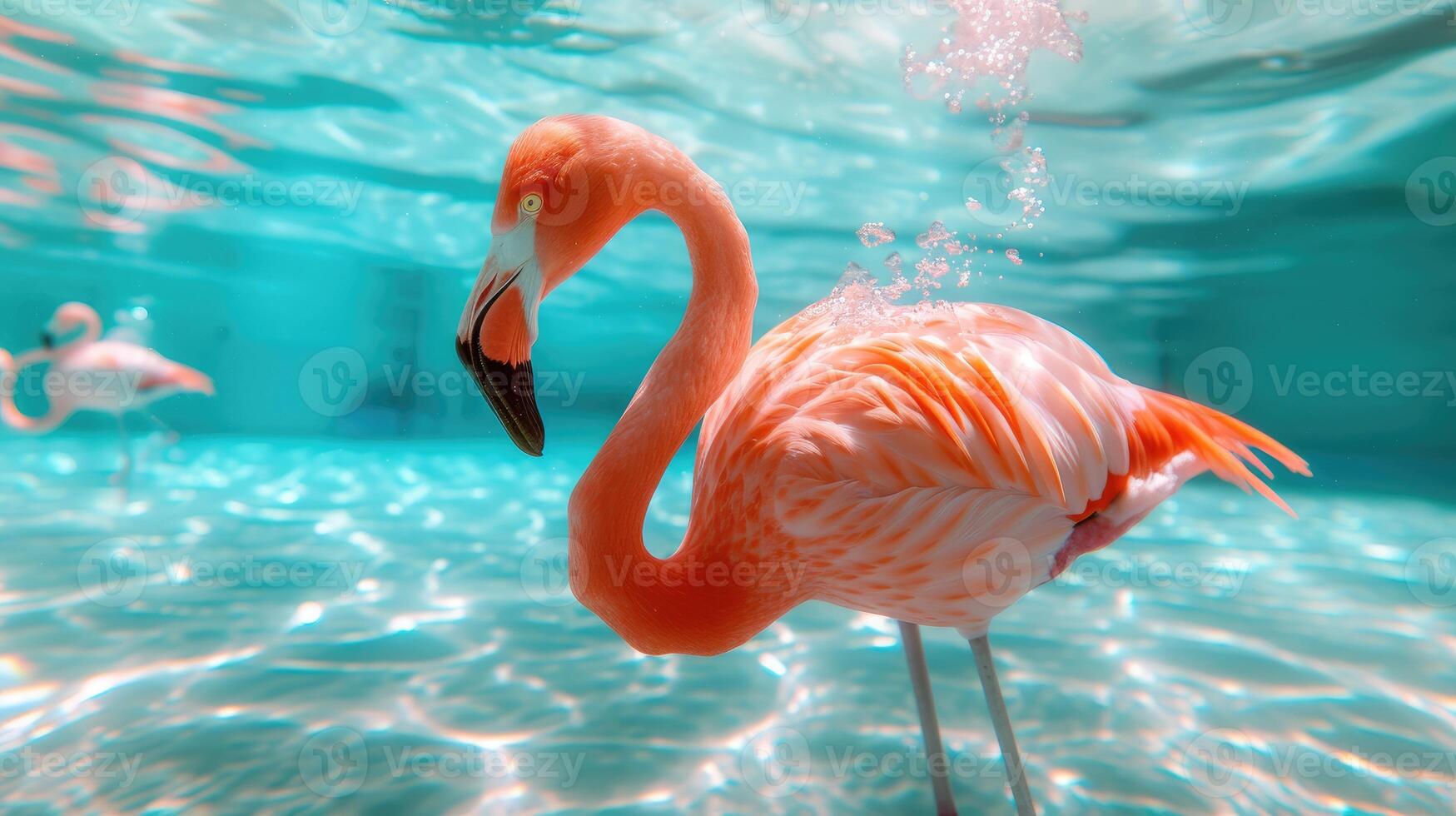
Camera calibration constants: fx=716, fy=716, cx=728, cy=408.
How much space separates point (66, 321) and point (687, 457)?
476 inches

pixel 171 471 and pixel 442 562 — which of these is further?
pixel 171 471

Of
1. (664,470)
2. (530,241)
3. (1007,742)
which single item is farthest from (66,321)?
(1007,742)

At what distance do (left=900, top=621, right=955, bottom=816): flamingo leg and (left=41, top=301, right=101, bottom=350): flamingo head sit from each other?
743 cm

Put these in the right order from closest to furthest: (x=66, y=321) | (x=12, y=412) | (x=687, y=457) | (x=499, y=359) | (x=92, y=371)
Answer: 1. (x=499, y=359)
2. (x=12, y=412)
3. (x=66, y=321)
4. (x=92, y=371)
5. (x=687, y=457)

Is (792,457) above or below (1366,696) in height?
above

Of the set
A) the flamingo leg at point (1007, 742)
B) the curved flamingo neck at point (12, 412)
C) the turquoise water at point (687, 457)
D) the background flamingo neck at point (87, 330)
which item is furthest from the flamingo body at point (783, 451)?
the background flamingo neck at point (87, 330)

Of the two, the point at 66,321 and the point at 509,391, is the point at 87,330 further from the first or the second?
the point at 509,391

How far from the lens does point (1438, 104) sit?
8398 mm

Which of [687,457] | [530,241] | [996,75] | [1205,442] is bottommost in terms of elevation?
[687,457]

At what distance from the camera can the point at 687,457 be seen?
56.6 feet

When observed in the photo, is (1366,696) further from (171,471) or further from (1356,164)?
(171,471)

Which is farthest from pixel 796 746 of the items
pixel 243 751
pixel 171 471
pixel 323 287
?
pixel 323 287

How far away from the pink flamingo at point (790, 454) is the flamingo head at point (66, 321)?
6857mm

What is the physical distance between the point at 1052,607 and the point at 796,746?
2.44 metres
